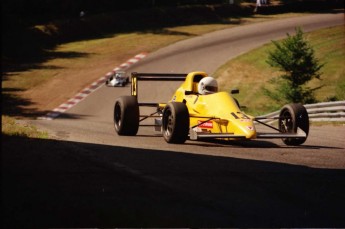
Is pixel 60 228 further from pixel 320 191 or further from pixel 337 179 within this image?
pixel 337 179

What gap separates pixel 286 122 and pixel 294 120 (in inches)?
22.4

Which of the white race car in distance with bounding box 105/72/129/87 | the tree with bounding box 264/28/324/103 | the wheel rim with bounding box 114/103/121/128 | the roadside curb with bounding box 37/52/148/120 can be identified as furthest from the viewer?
the white race car in distance with bounding box 105/72/129/87

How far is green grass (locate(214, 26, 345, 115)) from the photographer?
34.4 m

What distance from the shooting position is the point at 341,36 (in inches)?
1827

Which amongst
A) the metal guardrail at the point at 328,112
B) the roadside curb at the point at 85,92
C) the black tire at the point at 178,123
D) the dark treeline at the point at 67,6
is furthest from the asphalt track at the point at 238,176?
the dark treeline at the point at 67,6

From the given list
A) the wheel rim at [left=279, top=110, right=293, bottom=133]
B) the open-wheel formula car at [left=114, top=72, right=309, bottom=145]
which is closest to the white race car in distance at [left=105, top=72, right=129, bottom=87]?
the open-wheel formula car at [left=114, top=72, right=309, bottom=145]

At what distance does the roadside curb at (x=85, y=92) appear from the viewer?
3298 centimetres

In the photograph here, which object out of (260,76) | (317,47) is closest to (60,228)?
(260,76)

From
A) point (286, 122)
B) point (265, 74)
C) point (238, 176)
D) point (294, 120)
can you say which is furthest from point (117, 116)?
point (265, 74)

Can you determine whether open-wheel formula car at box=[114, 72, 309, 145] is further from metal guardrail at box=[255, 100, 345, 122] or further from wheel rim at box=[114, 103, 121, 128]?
metal guardrail at box=[255, 100, 345, 122]

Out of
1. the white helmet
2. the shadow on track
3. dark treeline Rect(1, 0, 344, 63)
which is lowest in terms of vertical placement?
the shadow on track

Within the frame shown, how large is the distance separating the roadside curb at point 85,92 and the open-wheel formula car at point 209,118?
16.1 metres

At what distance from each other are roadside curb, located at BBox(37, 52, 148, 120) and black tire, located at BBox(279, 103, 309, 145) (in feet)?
59.7

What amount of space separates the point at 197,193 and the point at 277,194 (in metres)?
1.04
